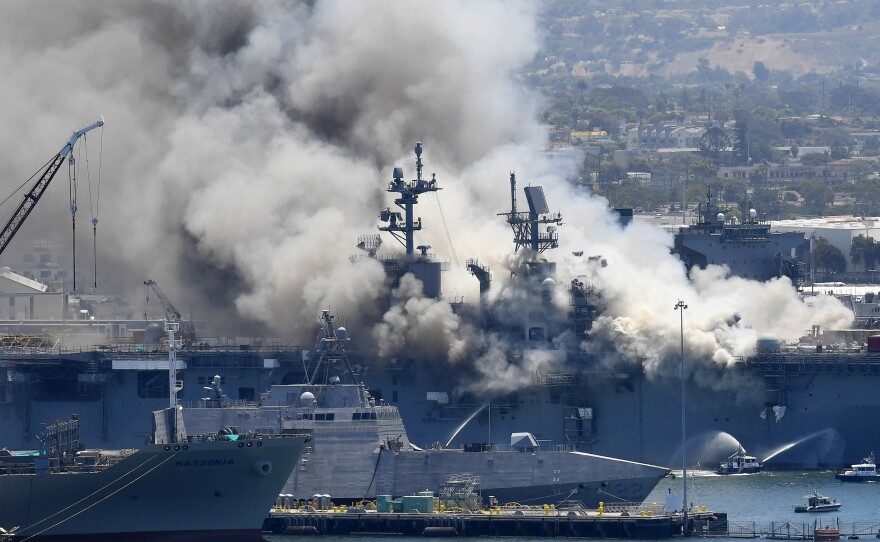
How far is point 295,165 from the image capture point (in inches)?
3644

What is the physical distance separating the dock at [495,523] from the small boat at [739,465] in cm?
1187

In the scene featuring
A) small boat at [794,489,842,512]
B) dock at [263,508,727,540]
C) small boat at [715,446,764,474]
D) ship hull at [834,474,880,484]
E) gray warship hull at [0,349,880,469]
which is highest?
gray warship hull at [0,349,880,469]

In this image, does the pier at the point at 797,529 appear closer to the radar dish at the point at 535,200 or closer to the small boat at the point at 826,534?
the small boat at the point at 826,534

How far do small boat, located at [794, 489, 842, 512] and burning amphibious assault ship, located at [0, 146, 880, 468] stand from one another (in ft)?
28.8

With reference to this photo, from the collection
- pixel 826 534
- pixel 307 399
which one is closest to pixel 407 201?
pixel 307 399

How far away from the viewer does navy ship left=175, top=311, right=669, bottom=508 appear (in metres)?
66.1

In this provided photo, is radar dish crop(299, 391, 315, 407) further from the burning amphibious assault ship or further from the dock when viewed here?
the burning amphibious assault ship

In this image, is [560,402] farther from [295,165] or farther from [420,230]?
[295,165]

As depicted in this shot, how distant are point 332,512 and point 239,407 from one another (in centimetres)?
448

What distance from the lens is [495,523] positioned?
210 feet

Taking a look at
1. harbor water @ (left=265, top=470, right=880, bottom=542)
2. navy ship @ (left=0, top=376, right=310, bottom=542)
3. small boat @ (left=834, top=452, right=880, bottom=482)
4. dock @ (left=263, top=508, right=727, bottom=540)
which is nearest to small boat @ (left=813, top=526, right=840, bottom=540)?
harbor water @ (left=265, top=470, right=880, bottom=542)

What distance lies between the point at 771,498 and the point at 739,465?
5774mm

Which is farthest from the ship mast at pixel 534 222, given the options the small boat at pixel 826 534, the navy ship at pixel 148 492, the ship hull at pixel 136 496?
the ship hull at pixel 136 496

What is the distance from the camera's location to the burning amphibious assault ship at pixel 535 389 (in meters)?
77.1
